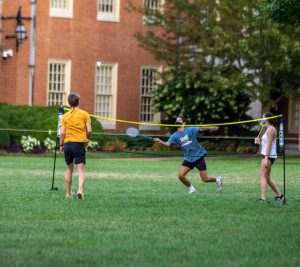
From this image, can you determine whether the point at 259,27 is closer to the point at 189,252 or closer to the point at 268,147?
the point at 268,147

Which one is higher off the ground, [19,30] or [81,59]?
[19,30]

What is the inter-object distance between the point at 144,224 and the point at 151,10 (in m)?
27.5

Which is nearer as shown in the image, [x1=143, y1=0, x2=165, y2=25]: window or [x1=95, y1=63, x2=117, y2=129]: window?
[x1=143, y1=0, x2=165, y2=25]: window

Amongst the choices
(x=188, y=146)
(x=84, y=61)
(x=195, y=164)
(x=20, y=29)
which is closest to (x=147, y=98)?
(x=84, y=61)

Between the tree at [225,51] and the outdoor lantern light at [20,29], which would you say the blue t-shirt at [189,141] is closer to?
the tree at [225,51]

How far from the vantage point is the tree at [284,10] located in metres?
19.1

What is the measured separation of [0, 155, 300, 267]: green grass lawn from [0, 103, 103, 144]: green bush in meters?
13.2

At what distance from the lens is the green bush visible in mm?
41094

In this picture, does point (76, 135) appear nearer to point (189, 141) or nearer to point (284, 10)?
point (189, 141)

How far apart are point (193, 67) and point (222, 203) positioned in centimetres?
2270

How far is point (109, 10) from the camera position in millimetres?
47562

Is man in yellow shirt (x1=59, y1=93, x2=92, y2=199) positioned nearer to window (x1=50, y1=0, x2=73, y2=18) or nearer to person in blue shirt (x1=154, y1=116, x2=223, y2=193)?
person in blue shirt (x1=154, y1=116, x2=223, y2=193)

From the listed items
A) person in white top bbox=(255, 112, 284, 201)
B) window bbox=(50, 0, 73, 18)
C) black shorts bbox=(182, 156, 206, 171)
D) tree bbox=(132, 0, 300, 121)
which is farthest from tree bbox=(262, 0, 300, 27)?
window bbox=(50, 0, 73, 18)

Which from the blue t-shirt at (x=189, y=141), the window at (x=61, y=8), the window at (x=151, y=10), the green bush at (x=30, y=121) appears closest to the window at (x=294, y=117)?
the window at (x=151, y=10)
